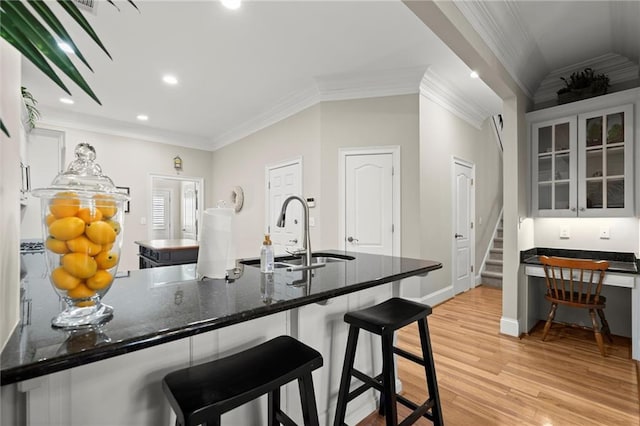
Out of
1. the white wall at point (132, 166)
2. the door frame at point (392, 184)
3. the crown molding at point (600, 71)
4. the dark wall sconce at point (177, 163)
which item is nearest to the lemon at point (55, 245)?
the door frame at point (392, 184)

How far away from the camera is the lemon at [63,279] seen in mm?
743

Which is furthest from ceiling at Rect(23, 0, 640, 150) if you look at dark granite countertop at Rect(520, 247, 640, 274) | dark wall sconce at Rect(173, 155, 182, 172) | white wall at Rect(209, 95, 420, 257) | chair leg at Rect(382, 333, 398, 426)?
chair leg at Rect(382, 333, 398, 426)

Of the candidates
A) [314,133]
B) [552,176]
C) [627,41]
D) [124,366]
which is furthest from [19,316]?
[627,41]

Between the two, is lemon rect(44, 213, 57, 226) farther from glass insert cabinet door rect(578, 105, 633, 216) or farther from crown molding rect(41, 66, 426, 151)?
glass insert cabinet door rect(578, 105, 633, 216)

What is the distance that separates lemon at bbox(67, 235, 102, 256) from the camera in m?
0.74

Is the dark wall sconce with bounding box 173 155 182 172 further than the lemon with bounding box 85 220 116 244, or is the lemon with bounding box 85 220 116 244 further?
the dark wall sconce with bounding box 173 155 182 172

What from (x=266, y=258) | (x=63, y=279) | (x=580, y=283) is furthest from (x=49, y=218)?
(x=580, y=283)

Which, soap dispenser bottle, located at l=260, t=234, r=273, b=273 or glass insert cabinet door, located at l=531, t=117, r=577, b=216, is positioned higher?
glass insert cabinet door, located at l=531, t=117, r=577, b=216

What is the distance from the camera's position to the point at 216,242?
134cm

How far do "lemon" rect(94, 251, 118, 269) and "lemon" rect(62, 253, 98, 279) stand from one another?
0.06 ft

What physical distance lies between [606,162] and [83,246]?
12.5 ft

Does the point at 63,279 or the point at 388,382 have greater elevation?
the point at 63,279

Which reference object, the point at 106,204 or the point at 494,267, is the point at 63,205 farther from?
the point at 494,267

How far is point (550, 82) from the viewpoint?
329cm
